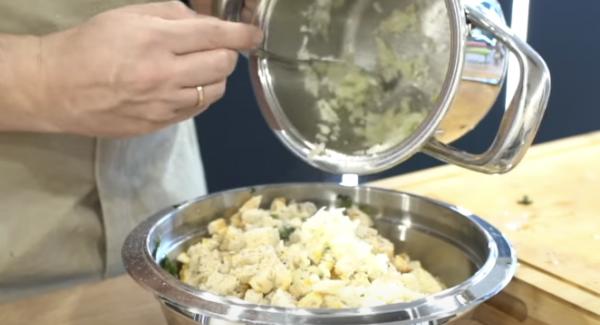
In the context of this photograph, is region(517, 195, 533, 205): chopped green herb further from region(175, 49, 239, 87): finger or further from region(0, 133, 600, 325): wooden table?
region(175, 49, 239, 87): finger

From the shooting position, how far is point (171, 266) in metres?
0.74

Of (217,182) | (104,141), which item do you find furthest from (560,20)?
(104,141)

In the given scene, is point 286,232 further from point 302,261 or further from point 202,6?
point 202,6

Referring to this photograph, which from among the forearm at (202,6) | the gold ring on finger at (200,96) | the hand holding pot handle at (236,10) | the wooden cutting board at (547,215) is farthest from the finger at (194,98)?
the wooden cutting board at (547,215)

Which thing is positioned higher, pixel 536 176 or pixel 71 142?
pixel 71 142

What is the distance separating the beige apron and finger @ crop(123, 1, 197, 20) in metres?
0.16

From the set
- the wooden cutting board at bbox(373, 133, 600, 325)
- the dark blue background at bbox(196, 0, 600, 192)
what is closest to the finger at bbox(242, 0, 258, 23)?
the wooden cutting board at bbox(373, 133, 600, 325)

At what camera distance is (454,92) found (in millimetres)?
687

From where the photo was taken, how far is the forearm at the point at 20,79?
726mm

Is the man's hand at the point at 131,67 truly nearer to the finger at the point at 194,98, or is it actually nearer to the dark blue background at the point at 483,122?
the finger at the point at 194,98

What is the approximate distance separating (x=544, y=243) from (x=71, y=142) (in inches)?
21.1

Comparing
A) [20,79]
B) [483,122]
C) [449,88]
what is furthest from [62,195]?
[483,122]

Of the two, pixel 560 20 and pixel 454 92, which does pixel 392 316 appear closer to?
pixel 454 92

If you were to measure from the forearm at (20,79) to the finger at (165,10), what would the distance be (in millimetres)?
98
